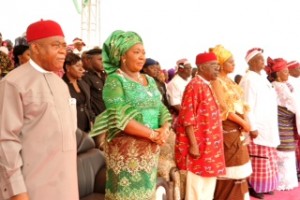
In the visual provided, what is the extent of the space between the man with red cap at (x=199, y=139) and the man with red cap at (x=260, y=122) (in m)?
1.21

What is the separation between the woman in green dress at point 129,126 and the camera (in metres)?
2.51

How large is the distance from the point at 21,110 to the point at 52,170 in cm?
30

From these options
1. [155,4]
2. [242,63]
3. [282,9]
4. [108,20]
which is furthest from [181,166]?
[108,20]

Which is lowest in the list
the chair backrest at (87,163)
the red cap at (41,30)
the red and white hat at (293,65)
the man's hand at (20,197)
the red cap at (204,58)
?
the chair backrest at (87,163)

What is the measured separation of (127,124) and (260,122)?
2.74m

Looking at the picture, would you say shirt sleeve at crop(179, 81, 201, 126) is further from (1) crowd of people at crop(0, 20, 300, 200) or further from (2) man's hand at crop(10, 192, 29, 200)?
(2) man's hand at crop(10, 192, 29, 200)

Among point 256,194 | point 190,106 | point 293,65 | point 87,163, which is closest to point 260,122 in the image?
point 256,194

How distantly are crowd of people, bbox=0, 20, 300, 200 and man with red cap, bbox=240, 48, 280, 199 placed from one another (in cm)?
1

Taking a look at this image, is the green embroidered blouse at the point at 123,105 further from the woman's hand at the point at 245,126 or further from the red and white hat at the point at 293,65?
the red and white hat at the point at 293,65

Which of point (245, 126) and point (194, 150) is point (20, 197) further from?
point (245, 126)

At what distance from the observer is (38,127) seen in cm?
186

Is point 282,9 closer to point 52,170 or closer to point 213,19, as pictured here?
point 213,19

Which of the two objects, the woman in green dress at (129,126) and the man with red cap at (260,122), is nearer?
the woman in green dress at (129,126)

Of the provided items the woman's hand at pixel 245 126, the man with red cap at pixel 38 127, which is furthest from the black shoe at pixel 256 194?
the man with red cap at pixel 38 127
